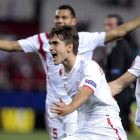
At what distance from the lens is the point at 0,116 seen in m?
12.3

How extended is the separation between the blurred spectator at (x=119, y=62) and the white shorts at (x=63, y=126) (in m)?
1.46

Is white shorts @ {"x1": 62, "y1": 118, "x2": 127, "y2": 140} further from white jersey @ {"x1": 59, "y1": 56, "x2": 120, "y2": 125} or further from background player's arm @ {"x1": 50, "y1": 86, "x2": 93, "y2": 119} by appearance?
background player's arm @ {"x1": 50, "y1": 86, "x2": 93, "y2": 119}

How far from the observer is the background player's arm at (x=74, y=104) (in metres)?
3.34

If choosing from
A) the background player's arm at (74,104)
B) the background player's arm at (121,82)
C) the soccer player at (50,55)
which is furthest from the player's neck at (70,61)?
the soccer player at (50,55)

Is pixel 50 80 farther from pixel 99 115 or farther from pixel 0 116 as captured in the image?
pixel 0 116

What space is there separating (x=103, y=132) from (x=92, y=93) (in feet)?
1.47

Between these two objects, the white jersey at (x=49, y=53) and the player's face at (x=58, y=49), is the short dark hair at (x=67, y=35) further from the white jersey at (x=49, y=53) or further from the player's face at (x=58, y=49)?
the white jersey at (x=49, y=53)

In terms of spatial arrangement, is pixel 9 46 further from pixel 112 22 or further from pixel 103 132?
pixel 103 132

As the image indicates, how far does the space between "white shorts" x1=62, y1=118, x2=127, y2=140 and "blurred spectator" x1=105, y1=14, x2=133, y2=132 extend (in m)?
2.84

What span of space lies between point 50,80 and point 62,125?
694mm

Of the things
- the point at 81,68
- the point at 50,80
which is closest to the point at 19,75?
the point at 50,80

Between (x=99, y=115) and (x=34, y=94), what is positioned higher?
(x=99, y=115)

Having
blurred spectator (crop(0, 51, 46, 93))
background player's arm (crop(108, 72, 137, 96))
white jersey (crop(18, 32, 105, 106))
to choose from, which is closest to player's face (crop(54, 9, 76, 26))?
white jersey (crop(18, 32, 105, 106))

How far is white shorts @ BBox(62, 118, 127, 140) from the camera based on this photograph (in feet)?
12.9
